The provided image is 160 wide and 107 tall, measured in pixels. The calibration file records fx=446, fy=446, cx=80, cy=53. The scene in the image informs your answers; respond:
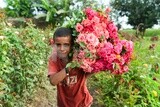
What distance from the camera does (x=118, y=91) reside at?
5484mm

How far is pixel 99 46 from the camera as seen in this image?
3.34 meters

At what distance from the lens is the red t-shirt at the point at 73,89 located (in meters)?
3.51

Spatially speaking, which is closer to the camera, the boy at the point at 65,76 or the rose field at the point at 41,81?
the boy at the point at 65,76

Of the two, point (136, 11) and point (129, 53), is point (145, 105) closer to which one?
→ point (129, 53)

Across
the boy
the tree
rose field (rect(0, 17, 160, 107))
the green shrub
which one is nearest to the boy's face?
the boy

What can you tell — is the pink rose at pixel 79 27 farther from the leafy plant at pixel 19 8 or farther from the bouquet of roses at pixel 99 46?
the leafy plant at pixel 19 8

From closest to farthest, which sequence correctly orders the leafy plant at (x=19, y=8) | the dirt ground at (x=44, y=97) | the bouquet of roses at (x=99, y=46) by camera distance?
the bouquet of roses at (x=99, y=46)
the dirt ground at (x=44, y=97)
the leafy plant at (x=19, y=8)

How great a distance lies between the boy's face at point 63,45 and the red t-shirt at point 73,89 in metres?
0.16

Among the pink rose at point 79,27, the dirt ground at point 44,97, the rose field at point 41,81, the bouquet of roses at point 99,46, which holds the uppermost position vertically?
the pink rose at point 79,27

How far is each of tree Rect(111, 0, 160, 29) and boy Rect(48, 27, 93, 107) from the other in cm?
1702

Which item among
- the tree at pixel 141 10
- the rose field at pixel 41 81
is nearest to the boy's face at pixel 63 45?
the rose field at pixel 41 81

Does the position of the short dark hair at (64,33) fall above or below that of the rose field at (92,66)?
above

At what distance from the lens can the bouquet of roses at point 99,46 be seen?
10.7 feet

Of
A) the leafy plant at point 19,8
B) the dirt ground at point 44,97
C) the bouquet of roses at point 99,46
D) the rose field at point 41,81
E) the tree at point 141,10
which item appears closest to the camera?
the bouquet of roses at point 99,46
